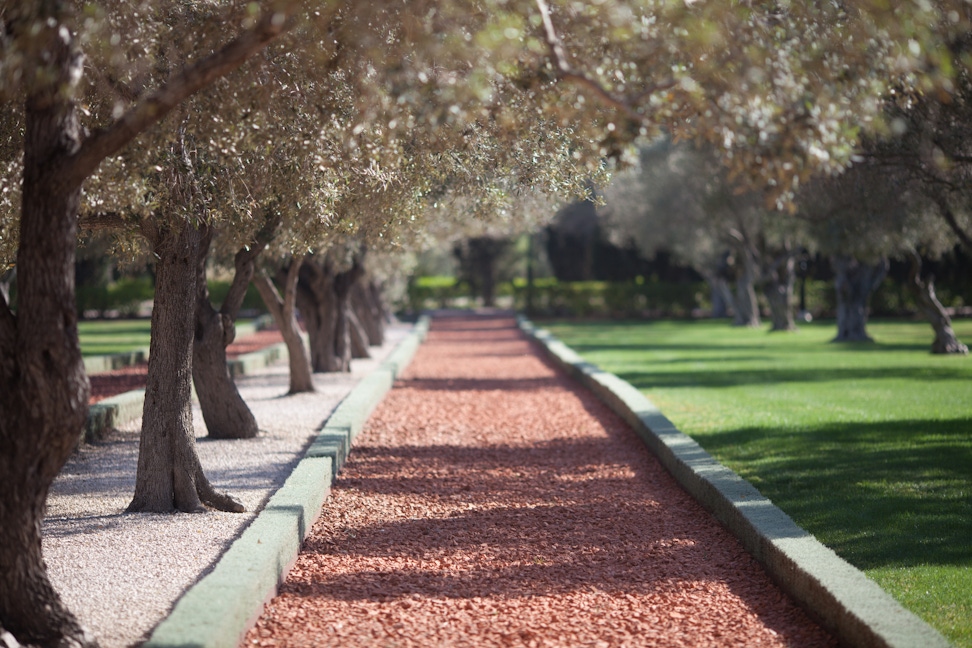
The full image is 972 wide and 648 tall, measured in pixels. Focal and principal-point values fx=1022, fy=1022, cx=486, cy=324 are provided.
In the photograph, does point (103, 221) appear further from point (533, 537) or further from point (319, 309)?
point (319, 309)

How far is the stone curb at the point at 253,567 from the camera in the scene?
448 centimetres

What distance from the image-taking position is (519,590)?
6070 mm

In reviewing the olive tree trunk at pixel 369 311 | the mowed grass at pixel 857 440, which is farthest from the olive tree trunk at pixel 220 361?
the olive tree trunk at pixel 369 311

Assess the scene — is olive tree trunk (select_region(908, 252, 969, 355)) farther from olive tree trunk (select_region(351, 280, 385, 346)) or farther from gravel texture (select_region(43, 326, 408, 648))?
gravel texture (select_region(43, 326, 408, 648))

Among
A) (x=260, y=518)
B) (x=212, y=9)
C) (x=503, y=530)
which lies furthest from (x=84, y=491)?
(x=212, y=9)

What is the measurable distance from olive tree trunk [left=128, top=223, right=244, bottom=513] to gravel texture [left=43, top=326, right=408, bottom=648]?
22cm

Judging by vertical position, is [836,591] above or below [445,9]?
below

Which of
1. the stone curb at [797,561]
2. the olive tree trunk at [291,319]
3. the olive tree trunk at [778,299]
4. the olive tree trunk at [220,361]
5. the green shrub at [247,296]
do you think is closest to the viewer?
the stone curb at [797,561]

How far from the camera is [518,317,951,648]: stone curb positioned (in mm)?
4672

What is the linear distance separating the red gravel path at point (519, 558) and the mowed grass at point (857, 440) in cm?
74

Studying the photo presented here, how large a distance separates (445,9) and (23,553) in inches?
139

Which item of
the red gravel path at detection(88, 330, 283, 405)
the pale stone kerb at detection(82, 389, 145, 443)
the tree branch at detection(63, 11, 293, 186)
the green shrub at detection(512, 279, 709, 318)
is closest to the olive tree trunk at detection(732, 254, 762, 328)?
the green shrub at detection(512, 279, 709, 318)

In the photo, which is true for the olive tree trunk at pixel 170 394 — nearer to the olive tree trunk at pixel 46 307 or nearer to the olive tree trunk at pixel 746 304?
the olive tree trunk at pixel 46 307

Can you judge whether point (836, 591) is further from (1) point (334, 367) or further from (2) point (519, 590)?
(1) point (334, 367)
